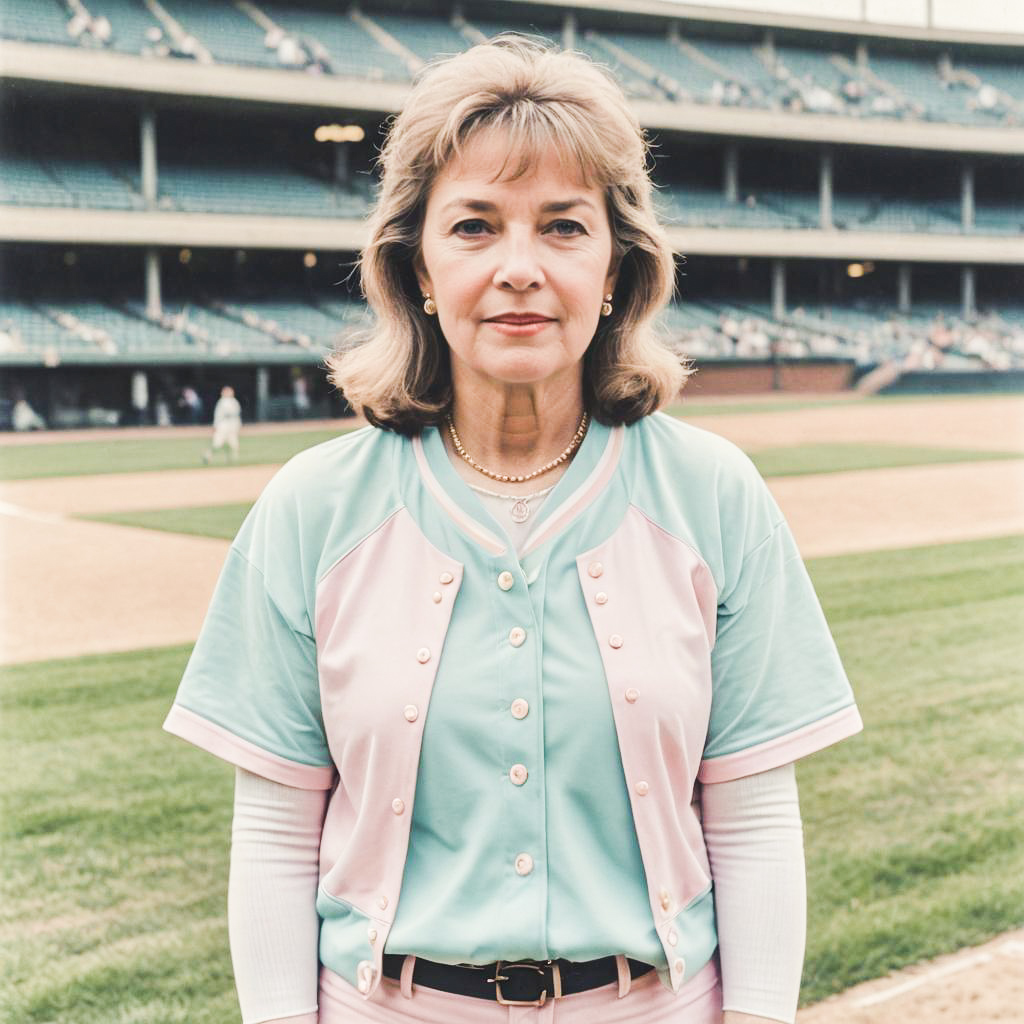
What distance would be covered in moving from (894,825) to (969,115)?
4976 centimetres

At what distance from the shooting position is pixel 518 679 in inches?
70.1

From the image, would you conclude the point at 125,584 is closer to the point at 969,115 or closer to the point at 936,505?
the point at 936,505

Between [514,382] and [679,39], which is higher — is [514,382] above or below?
below

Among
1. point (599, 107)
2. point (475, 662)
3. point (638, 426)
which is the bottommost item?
point (475, 662)

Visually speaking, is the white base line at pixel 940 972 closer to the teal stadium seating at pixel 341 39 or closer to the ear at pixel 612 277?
the ear at pixel 612 277

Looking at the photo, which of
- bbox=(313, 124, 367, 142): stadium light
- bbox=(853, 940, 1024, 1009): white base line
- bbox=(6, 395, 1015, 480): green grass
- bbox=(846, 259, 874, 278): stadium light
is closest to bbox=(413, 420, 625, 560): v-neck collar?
bbox=(853, 940, 1024, 1009): white base line

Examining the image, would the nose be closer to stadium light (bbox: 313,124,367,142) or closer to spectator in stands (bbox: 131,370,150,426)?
spectator in stands (bbox: 131,370,150,426)

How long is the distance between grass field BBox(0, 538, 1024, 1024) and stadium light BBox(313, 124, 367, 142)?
33183 mm

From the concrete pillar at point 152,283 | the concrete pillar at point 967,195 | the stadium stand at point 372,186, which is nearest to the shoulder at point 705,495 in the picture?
the stadium stand at point 372,186

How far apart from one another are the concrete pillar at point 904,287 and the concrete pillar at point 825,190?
3699 millimetres

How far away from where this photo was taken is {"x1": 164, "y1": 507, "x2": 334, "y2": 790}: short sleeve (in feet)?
6.16

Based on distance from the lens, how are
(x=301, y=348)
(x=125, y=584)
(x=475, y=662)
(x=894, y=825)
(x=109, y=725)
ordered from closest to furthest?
(x=475, y=662) → (x=894, y=825) → (x=109, y=725) → (x=125, y=584) → (x=301, y=348)

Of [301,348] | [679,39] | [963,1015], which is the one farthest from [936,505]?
[679,39]

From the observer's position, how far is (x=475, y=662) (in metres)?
1.81
